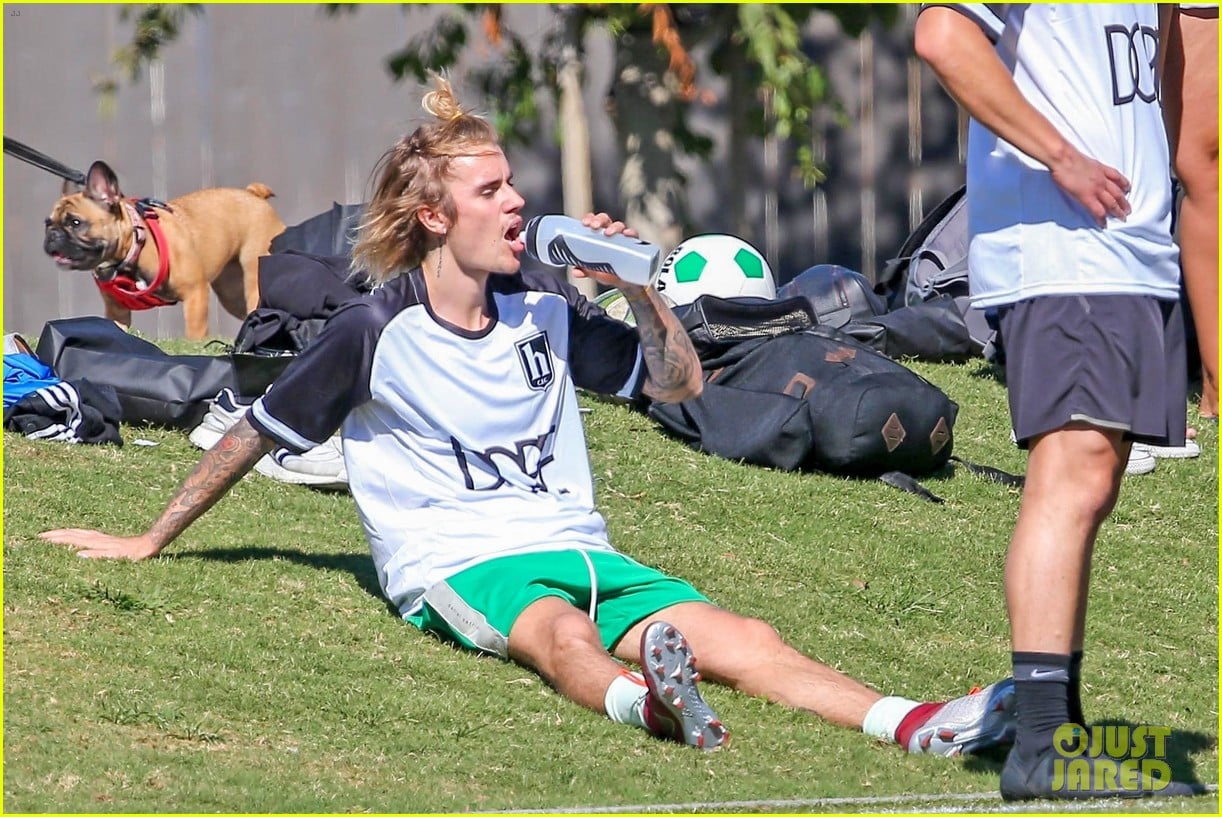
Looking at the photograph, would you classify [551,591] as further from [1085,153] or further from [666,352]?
[1085,153]

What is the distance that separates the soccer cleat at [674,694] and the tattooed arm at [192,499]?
1354 millimetres

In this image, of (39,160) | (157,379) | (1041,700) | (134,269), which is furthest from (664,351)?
(39,160)

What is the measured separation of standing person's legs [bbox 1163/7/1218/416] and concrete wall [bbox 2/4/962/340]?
24.2 ft

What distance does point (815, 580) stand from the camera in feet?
17.9

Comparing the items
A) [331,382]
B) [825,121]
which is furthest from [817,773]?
[825,121]

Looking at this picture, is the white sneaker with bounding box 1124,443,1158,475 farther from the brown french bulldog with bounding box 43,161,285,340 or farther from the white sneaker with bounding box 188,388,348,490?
the brown french bulldog with bounding box 43,161,285,340

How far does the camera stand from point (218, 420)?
6.46 meters

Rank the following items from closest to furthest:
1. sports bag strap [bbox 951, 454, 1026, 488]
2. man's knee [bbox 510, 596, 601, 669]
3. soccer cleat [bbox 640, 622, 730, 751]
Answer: soccer cleat [bbox 640, 622, 730, 751] < man's knee [bbox 510, 596, 601, 669] < sports bag strap [bbox 951, 454, 1026, 488]

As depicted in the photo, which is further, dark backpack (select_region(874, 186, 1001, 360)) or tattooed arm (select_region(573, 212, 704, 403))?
dark backpack (select_region(874, 186, 1001, 360))

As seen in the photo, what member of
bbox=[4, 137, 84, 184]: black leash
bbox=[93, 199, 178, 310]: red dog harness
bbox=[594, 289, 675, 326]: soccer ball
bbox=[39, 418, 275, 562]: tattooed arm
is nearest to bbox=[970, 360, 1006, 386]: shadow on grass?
bbox=[594, 289, 675, 326]: soccer ball

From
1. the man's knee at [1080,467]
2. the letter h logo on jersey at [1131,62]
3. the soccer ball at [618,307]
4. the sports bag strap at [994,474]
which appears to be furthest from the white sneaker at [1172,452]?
the man's knee at [1080,467]

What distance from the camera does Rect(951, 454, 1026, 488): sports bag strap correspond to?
6684 millimetres

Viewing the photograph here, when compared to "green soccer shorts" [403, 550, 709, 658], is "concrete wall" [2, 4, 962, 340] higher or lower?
higher

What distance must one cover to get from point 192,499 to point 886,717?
6.33ft
